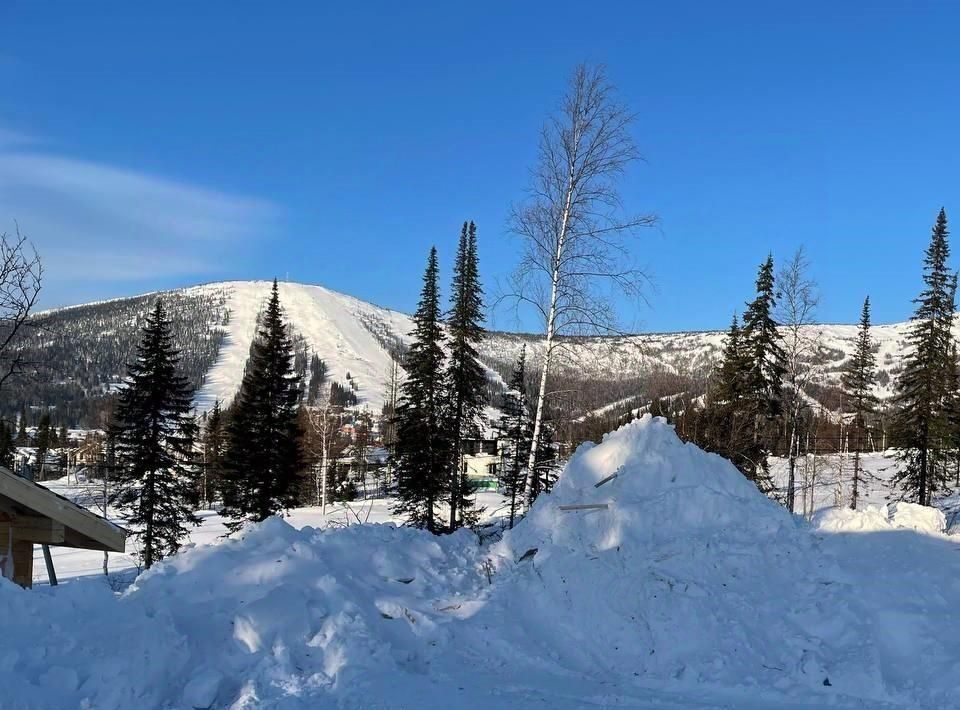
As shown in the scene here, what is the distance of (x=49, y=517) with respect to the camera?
788cm

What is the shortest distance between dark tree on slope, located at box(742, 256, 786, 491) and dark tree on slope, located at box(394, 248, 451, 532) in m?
13.5

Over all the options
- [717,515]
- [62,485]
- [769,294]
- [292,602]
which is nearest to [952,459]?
[769,294]

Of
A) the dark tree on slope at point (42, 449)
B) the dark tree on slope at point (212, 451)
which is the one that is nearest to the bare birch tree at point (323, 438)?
the dark tree on slope at point (212, 451)

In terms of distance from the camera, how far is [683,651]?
7.83 metres

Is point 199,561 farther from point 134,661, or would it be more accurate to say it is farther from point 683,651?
point 683,651

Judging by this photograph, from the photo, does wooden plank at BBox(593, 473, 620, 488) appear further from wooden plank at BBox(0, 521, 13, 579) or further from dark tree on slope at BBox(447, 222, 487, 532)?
dark tree on slope at BBox(447, 222, 487, 532)

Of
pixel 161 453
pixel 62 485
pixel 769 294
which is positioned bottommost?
pixel 62 485

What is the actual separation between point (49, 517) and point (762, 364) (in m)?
27.2

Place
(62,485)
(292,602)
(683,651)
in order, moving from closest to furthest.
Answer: (292,602) → (683,651) → (62,485)

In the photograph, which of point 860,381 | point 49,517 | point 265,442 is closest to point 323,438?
point 265,442

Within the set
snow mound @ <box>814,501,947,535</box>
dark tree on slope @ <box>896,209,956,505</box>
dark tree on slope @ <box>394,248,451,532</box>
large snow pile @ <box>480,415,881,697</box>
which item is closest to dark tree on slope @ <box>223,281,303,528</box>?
dark tree on slope @ <box>394,248,451,532</box>

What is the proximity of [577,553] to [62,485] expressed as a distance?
99.9m

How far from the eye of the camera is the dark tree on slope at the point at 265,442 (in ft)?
87.0

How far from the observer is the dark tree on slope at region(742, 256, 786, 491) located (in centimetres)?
2798
